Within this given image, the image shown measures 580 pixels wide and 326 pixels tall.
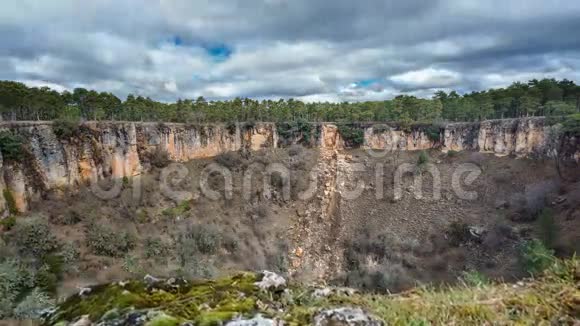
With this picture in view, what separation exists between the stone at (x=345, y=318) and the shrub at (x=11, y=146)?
2817cm

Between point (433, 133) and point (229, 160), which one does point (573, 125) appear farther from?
point (229, 160)

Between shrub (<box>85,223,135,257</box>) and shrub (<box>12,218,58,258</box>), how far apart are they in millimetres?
2215

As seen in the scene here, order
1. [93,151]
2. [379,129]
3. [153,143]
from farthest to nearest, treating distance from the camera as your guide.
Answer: [379,129] < [153,143] < [93,151]

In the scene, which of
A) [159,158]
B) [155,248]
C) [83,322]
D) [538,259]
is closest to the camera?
[83,322]

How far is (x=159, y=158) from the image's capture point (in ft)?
122

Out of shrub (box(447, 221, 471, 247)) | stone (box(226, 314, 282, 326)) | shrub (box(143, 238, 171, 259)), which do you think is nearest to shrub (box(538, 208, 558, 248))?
shrub (box(447, 221, 471, 247))

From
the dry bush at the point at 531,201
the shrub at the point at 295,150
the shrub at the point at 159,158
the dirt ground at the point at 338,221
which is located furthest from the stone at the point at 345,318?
the shrub at the point at 295,150

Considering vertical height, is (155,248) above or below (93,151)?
below

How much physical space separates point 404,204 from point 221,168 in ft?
66.4

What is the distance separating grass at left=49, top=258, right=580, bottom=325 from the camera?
8.68 feet

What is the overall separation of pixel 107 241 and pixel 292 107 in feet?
133

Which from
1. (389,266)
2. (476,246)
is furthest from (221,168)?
(476,246)

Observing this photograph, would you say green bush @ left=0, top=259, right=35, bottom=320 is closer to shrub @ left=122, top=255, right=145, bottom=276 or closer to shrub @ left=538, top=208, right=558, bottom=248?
shrub @ left=122, top=255, right=145, bottom=276

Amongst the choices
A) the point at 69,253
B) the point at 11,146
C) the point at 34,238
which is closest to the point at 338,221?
the point at 69,253
